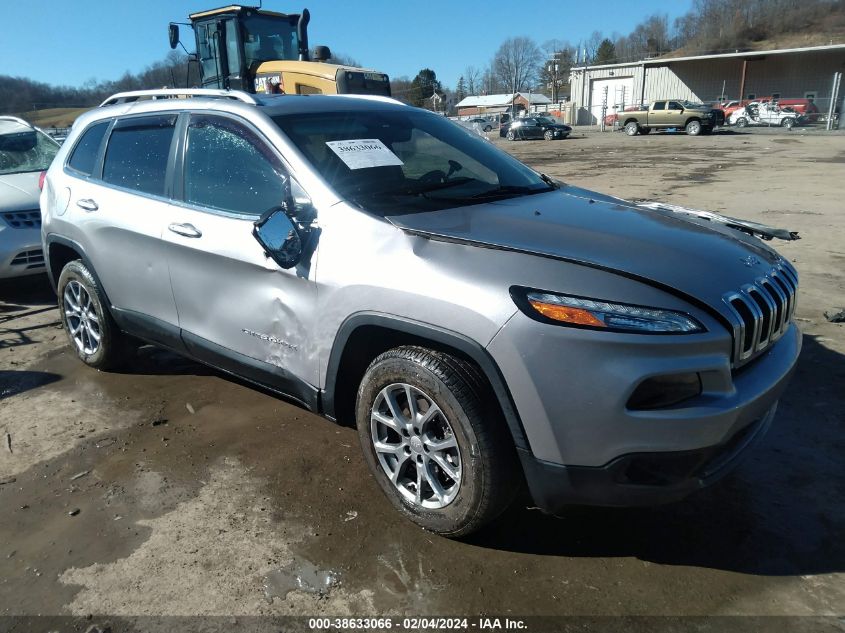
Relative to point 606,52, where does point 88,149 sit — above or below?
below

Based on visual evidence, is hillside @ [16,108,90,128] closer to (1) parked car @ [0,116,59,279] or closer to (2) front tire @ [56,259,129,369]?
(1) parked car @ [0,116,59,279]

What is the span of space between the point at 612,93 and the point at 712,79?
8239 mm

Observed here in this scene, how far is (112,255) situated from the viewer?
405cm

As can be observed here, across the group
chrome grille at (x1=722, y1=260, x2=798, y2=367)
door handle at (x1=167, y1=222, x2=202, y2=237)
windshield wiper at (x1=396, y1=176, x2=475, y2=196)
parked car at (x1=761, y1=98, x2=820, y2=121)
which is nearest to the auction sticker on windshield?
windshield wiper at (x1=396, y1=176, x2=475, y2=196)

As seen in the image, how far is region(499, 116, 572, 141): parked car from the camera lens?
3697 centimetres

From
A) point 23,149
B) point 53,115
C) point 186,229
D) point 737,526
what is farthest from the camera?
point 53,115

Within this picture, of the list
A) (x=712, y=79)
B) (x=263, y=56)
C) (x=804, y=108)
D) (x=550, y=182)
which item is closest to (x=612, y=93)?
(x=712, y=79)

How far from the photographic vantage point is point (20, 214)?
21.4ft

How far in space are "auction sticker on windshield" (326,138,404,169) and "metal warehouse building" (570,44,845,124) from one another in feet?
150

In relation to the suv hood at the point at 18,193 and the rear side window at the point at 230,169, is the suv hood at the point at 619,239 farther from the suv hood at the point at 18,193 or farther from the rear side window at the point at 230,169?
the suv hood at the point at 18,193

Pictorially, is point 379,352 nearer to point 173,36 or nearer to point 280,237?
point 280,237

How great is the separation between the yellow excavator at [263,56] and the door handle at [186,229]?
7.93 m

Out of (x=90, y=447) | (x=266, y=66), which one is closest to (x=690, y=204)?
(x=266, y=66)

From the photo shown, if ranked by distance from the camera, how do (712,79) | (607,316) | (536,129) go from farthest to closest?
(712,79) → (536,129) → (607,316)
